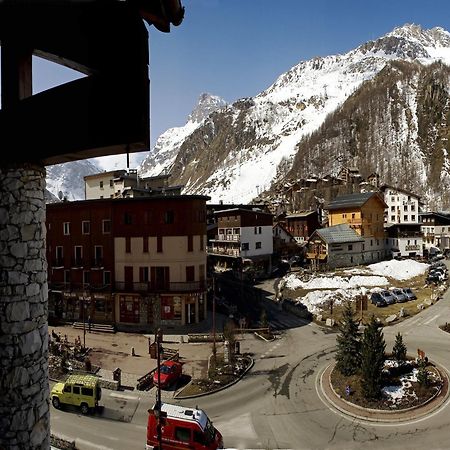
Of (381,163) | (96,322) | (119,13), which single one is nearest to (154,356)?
A: (96,322)

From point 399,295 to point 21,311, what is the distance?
4279cm

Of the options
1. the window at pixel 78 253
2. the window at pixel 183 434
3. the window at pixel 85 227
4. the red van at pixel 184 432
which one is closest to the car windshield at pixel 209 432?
the red van at pixel 184 432

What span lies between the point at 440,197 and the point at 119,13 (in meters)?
145

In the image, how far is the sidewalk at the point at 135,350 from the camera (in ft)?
80.9

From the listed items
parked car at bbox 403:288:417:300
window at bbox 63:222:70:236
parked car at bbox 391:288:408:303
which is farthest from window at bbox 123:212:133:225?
parked car at bbox 403:288:417:300

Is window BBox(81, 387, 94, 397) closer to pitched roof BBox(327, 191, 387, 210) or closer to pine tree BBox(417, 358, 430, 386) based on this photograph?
pine tree BBox(417, 358, 430, 386)

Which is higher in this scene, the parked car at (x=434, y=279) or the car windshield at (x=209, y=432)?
the parked car at (x=434, y=279)

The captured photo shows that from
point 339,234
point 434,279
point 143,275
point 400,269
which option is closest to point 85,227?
point 143,275

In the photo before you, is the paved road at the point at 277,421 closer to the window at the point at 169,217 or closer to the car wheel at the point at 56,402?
the car wheel at the point at 56,402

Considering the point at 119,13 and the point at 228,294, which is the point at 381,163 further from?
the point at 119,13

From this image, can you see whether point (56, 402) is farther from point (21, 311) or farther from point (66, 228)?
point (66, 228)

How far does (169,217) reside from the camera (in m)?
35.1

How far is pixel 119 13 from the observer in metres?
3.88

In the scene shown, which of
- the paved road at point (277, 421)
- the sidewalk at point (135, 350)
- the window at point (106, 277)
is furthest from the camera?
the window at point (106, 277)
